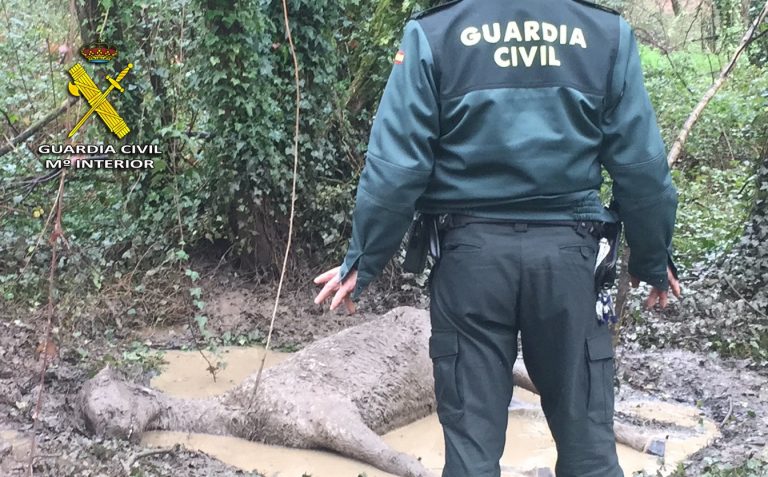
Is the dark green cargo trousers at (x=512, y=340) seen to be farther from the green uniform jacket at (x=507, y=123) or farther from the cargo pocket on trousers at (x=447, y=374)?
the green uniform jacket at (x=507, y=123)

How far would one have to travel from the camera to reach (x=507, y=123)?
236 centimetres

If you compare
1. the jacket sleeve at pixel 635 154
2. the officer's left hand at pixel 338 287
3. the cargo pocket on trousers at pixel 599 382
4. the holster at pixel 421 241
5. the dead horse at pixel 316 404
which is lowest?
the dead horse at pixel 316 404

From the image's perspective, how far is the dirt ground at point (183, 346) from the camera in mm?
3947

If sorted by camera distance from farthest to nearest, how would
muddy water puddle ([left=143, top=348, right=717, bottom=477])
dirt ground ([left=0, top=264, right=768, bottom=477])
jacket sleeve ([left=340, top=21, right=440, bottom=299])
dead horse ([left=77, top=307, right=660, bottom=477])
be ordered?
dead horse ([left=77, top=307, right=660, bottom=477]), muddy water puddle ([left=143, top=348, right=717, bottom=477]), dirt ground ([left=0, top=264, right=768, bottom=477]), jacket sleeve ([left=340, top=21, right=440, bottom=299])

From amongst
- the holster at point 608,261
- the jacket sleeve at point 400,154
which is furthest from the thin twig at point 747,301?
the jacket sleeve at point 400,154

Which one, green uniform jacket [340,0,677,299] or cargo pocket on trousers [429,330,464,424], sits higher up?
green uniform jacket [340,0,677,299]

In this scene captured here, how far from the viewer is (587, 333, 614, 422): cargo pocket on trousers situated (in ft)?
8.01

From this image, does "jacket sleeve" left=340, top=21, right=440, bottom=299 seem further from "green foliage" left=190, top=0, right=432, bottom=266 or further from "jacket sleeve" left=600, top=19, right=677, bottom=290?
"green foliage" left=190, top=0, right=432, bottom=266

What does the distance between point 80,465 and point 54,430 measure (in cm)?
80

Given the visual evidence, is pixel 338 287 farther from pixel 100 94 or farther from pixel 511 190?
pixel 100 94

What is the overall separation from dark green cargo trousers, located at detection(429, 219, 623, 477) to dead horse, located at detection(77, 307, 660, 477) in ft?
5.74

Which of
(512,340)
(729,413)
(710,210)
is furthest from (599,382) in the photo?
(710,210)

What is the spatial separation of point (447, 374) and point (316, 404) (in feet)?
7.20

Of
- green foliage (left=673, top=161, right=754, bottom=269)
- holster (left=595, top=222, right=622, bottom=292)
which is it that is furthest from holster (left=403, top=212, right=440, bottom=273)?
green foliage (left=673, top=161, right=754, bottom=269)
